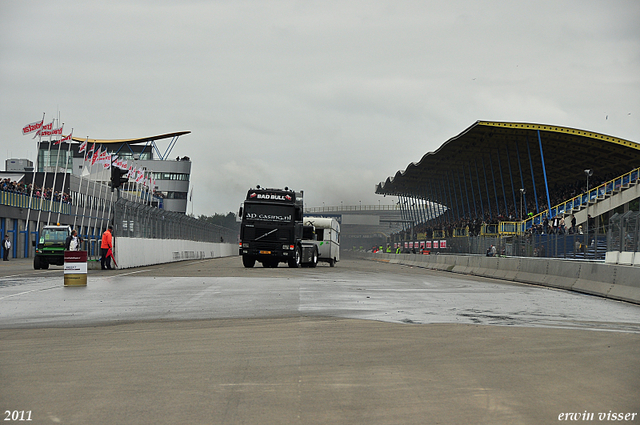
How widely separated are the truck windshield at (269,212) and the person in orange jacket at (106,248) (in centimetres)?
696

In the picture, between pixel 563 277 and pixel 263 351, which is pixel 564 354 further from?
pixel 563 277

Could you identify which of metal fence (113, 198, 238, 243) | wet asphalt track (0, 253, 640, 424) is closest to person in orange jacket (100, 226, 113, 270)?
metal fence (113, 198, 238, 243)

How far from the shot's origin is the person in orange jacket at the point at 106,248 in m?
29.5

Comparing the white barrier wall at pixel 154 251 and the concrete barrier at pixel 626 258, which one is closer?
the concrete barrier at pixel 626 258

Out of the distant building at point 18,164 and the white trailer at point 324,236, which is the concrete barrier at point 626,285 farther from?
the distant building at point 18,164

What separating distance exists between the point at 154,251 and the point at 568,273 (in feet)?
78.1

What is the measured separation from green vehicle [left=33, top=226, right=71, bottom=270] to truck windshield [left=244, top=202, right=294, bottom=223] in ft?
26.7

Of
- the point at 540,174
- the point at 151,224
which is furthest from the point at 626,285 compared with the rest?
the point at 540,174

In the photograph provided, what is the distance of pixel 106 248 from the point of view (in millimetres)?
29922

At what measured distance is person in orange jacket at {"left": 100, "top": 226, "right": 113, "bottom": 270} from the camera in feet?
96.8

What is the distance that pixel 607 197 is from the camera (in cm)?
4994

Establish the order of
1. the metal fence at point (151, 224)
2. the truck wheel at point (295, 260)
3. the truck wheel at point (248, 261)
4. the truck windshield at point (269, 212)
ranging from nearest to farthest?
the metal fence at point (151, 224), the truck windshield at point (269, 212), the truck wheel at point (248, 261), the truck wheel at point (295, 260)

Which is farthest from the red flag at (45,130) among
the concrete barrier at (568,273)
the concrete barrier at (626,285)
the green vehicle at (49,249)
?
the concrete barrier at (626,285)

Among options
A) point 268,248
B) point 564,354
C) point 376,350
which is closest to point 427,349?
point 376,350
